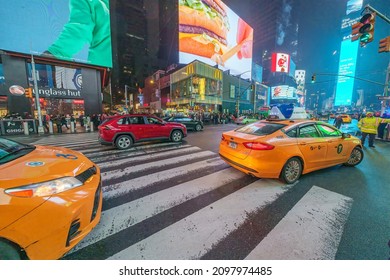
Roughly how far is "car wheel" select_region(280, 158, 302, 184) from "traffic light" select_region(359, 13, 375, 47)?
825 centimetres

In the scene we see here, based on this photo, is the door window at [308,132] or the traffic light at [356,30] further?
the traffic light at [356,30]

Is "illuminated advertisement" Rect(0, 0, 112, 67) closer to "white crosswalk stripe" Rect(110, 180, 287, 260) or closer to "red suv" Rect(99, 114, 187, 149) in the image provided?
"red suv" Rect(99, 114, 187, 149)

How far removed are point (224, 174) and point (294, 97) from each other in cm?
10411

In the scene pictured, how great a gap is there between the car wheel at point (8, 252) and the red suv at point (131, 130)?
621cm

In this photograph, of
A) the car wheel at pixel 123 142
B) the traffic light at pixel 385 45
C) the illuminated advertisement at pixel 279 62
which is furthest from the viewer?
the illuminated advertisement at pixel 279 62

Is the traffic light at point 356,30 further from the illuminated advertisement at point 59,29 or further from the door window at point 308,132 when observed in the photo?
the illuminated advertisement at point 59,29

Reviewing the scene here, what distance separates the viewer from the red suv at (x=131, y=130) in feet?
24.5

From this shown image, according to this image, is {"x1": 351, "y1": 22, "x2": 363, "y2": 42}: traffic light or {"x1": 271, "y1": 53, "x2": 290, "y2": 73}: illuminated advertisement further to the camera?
{"x1": 271, "y1": 53, "x2": 290, "y2": 73}: illuminated advertisement

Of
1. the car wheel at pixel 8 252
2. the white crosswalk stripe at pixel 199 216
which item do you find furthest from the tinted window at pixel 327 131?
the car wheel at pixel 8 252

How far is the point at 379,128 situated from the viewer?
10.8m

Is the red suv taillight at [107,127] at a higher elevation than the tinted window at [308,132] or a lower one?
lower

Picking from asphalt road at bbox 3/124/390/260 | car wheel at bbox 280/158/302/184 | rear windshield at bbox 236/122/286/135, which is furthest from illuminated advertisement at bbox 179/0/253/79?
asphalt road at bbox 3/124/390/260

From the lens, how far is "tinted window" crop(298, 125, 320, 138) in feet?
14.3
